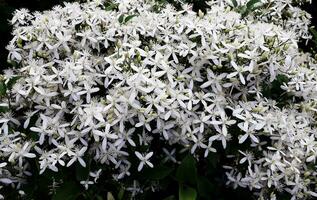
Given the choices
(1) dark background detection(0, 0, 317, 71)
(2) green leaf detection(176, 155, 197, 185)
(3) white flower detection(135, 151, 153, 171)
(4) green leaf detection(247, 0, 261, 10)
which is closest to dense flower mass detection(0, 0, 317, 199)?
(3) white flower detection(135, 151, 153, 171)

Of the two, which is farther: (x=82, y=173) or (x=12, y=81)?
(x=12, y=81)

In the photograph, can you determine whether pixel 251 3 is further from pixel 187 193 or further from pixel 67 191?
pixel 67 191

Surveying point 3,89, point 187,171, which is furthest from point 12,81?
point 187,171

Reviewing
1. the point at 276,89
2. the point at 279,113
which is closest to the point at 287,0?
the point at 276,89

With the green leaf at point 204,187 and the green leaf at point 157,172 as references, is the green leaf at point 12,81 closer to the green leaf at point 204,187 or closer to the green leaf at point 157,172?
the green leaf at point 157,172

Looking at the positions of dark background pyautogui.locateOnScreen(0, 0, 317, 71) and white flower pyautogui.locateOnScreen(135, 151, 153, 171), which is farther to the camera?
dark background pyautogui.locateOnScreen(0, 0, 317, 71)

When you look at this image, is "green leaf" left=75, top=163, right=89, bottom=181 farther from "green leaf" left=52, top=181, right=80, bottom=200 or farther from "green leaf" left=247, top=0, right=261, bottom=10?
"green leaf" left=247, top=0, right=261, bottom=10

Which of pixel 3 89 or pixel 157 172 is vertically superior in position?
pixel 3 89

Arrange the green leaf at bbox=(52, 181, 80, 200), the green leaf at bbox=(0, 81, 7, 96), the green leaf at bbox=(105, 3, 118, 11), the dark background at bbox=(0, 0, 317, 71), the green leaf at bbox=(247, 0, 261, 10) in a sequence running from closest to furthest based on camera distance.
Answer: the green leaf at bbox=(52, 181, 80, 200) → the green leaf at bbox=(0, 81, 7, 96) → the green leaf at bbox=(105, 3, 118, 11) → the green leaf at bbox=(247, 0, 261, 10) → the dark background at bbox=(0, 0, 317, 71)
